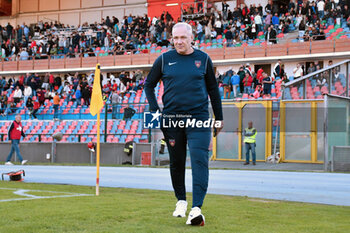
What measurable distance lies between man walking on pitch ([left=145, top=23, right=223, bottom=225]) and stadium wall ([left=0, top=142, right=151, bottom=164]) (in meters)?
17.0

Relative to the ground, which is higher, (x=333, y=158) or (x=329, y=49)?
(x=329, y=49)

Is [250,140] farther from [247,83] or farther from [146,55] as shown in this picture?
[146,55]

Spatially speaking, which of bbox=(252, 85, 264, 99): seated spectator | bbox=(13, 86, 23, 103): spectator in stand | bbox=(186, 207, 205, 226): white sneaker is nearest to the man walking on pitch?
bbox=(186, 207, 205, 226): white sneaker

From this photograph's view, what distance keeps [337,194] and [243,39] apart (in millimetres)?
26367

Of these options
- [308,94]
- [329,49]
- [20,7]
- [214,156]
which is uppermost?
[20,7]

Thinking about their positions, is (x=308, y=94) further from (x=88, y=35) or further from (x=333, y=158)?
(x=88, y=35)

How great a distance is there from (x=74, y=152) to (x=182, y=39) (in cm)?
2016

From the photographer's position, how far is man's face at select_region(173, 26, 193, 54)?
5902mm

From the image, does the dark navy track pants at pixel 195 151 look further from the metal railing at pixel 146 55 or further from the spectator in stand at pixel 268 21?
the spectator in stand at pixel 268 21

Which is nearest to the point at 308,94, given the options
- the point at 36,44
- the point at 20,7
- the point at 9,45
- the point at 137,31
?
the point at 137,31

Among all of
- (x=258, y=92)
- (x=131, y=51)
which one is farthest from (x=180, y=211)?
(x=131, y=51)

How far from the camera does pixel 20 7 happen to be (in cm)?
5522

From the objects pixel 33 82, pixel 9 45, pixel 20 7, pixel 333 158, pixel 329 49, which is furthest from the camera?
pixel 20 7

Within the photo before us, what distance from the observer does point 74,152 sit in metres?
25.3
